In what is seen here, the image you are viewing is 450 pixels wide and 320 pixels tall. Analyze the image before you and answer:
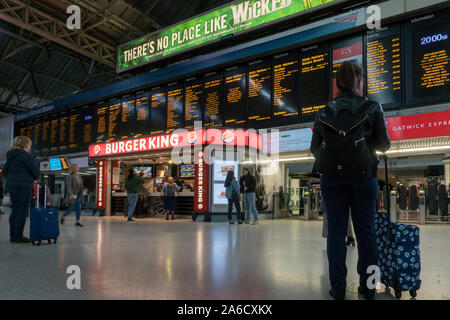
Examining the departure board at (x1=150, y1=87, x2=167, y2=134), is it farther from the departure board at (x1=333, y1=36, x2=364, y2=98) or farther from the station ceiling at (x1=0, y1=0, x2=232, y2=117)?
the departure board at (x1=333, y1=36, x2=364, y2=98)

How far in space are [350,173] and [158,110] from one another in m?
11.4

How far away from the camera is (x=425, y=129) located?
318 inches

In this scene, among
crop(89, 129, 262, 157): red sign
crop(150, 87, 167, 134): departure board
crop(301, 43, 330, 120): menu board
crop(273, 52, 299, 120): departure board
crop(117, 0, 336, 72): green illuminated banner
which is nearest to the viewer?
crop(301, 43, 330, 120): menu board

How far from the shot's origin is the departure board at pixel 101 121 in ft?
47.9

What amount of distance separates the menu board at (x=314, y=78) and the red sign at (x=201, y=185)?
10.6 ft

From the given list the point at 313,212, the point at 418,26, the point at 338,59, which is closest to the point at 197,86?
the point at 338,59

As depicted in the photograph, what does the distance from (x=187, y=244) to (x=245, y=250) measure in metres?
0.96

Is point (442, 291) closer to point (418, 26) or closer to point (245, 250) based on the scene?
point (245, 250)

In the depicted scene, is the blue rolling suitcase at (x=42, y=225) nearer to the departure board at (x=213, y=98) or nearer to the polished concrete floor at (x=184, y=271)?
the polished concrete floor at (x=184, y=271)

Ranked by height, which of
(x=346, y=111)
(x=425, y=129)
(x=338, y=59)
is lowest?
(x=346, y=111)

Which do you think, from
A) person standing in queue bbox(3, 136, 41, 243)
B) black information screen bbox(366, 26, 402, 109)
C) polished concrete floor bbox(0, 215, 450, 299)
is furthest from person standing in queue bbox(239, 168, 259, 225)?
person standing in queue bbox(3, 136, 41, 243)

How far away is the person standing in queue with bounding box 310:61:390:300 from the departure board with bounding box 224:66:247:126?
8.42 metres

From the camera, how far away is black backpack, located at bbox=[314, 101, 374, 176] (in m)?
2.18

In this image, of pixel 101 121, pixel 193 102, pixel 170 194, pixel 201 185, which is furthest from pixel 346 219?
pixel 101 121
